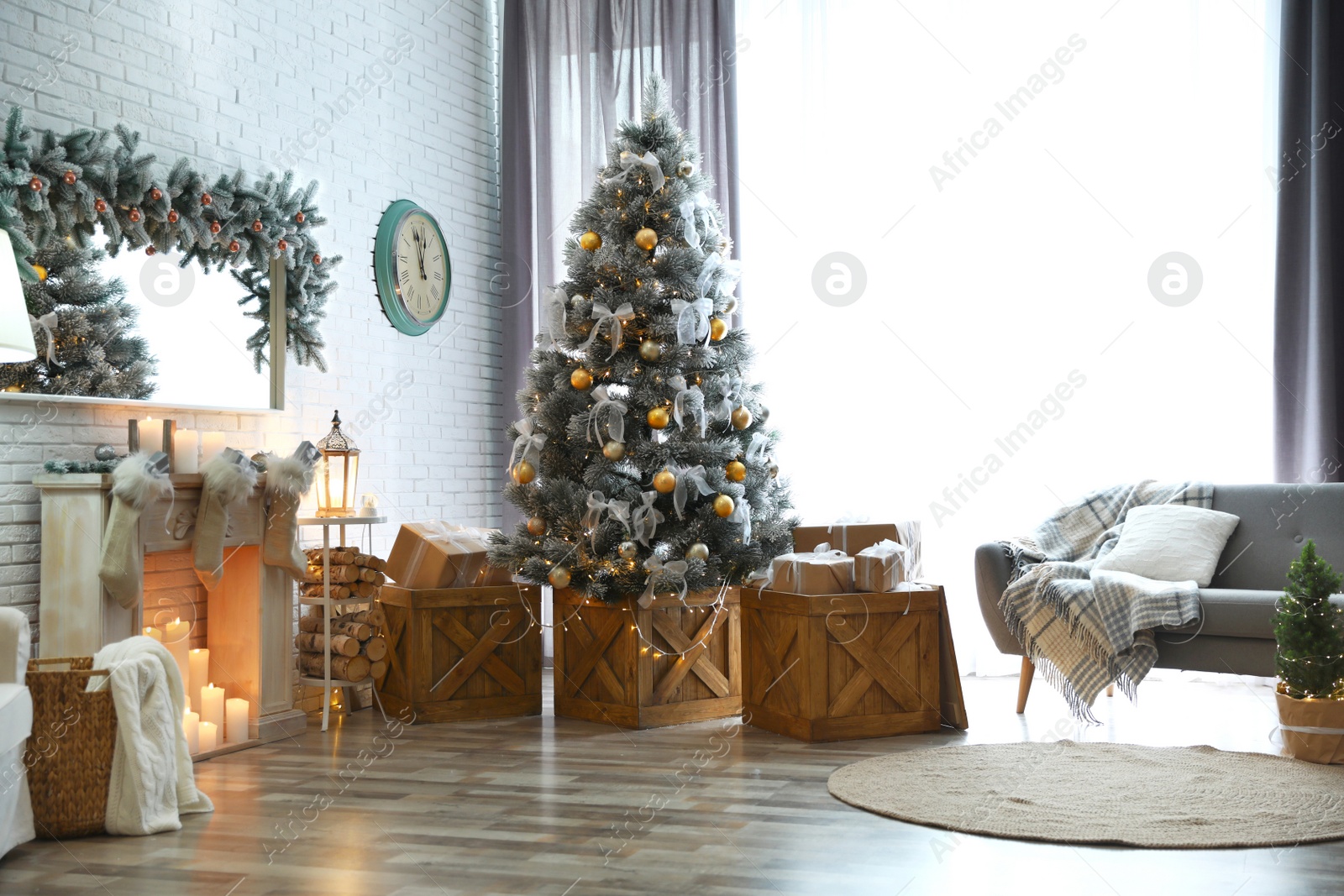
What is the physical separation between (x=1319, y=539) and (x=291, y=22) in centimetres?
413

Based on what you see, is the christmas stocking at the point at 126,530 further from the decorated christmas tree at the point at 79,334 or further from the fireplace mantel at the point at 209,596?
the decorated christmas tree at the point at 79,334

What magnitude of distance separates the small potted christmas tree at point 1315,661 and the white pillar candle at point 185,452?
3250 mm

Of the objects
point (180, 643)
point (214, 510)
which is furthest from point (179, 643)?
point (214, 510)

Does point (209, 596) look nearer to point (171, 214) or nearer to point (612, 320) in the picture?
point (171, 214)

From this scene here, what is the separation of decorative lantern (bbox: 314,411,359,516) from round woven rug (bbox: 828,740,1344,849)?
201cm

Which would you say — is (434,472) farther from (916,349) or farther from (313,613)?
(916,349)

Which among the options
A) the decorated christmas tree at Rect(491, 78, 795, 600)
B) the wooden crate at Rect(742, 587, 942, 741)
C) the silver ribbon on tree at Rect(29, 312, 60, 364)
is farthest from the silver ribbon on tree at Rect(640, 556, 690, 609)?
the silver ribbon on tree at Rect(29, 312, 60, 364)

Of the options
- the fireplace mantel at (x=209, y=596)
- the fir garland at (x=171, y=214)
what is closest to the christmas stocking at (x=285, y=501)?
the fireplace mantel at (x=209, y=596)

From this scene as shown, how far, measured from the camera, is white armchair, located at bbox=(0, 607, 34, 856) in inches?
101

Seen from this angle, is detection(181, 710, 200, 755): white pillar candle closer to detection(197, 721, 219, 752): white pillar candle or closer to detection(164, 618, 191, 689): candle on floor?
detection(197, 721, 219, 752): white pillar candle

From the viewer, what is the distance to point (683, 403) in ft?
13.0

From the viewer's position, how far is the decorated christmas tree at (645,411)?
156 inches

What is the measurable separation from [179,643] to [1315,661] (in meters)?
3.30

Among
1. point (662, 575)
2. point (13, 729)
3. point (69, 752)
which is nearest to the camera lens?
point (13, 729)
